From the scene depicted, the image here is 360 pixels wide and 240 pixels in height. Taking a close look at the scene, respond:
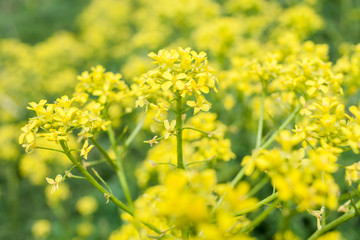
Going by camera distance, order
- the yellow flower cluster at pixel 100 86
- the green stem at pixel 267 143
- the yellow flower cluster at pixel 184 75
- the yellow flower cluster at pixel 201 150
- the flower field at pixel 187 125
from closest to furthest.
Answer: the flower field at pixel 187 125 < the yellow flower cluster at pixel 184 75 < the green stem at pixel 267 143 < the yellow flower cluster at pixel 100 86 < the yellow flower cluster at pixel 201 150

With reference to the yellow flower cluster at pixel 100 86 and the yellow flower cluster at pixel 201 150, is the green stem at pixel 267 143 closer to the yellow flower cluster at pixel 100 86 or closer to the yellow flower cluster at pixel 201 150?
the yellow flower cluster at pixel 201 150

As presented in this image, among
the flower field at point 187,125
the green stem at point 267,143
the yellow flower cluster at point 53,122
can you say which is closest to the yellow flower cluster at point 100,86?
the flower field at point 187,125

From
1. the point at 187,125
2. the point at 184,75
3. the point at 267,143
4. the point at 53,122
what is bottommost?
the point at 187,125

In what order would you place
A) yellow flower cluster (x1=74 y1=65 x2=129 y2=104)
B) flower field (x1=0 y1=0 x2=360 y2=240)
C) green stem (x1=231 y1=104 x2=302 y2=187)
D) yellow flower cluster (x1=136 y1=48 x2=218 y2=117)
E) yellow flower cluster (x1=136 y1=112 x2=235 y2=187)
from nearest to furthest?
flower field (x1=0 y1=0 x2=360 y2=240) → yellow flower cluster (x1=136 y1=48 x2=218 y2=117) → green stem (x1=231 y1=104 x2=302 y2=187) → yellow flower cluster (x1=74 y1=65 x2=129 y2=104) → yellow flower cluster (x1=136 y1=112 x2=235 y2=187)

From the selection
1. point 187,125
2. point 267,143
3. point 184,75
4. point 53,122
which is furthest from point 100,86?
point 267,143

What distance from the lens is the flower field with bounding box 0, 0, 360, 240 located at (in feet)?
4.15

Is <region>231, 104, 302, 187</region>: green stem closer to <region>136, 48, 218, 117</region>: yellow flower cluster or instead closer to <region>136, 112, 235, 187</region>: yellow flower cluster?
<region>136, 112, 235, 187</region>: yellow flower cluster

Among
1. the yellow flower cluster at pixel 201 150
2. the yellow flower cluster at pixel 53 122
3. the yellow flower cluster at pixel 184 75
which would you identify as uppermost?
the yellow flower cluster at pixel 184 75

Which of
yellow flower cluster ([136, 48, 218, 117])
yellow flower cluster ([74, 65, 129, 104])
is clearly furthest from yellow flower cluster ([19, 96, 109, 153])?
yellow flower cluster ([136, 48, 218, 117])

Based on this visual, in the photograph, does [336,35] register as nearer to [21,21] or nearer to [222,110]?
[222,110]

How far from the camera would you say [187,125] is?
2.72 meters

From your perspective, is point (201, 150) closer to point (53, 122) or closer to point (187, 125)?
point (187, 125)

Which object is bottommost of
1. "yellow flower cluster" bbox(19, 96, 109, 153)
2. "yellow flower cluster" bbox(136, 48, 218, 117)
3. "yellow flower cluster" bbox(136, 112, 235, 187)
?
"yellow flower cluster" bbox(136, 112, 235, 187)

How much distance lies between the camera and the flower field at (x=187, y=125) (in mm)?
1264
